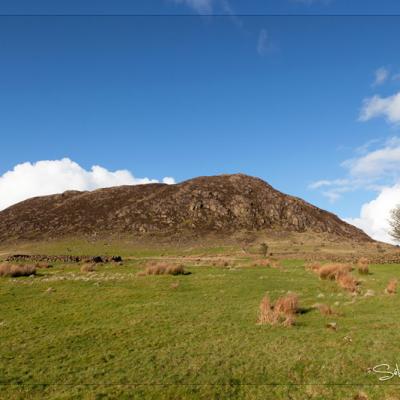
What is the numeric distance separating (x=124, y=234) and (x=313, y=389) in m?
90.1

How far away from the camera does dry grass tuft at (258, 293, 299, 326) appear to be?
1271cm

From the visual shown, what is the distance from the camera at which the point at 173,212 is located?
10944cm

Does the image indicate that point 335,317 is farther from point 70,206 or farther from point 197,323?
point 70,206

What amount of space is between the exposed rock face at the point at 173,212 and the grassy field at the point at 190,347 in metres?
80.6

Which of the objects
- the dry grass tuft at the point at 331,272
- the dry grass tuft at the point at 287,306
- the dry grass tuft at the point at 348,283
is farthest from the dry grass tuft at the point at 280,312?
the dry grass tuft at the point at 331,272

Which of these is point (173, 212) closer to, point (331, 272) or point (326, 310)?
point (331, 272)

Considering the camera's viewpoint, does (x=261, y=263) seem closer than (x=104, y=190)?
Yes

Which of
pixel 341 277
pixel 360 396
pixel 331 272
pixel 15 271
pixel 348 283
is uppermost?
pixel 15 271

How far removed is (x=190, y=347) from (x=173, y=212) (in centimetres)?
9906

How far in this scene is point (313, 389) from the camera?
26.0ft

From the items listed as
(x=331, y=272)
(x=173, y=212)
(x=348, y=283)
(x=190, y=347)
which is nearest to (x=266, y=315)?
(x=190, y=347)

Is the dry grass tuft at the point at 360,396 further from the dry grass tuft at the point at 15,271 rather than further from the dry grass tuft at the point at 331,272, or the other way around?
the dry grass tuft at the point at 15,271

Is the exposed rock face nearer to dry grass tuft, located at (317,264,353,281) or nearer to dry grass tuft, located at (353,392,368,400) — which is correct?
dry grass tuft, located at (317,264,353,281)

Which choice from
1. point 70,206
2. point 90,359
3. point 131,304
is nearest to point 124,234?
point 70,206
